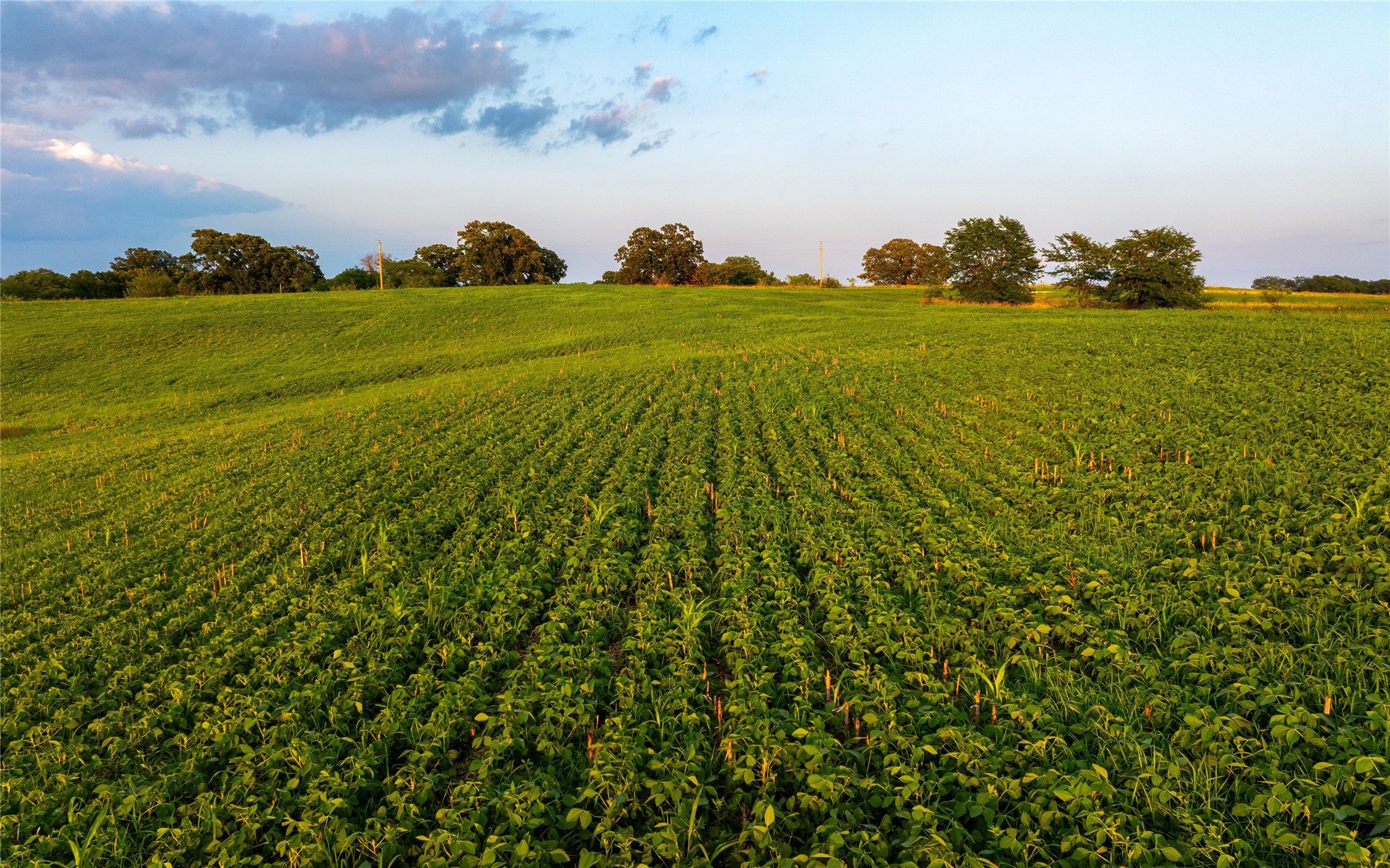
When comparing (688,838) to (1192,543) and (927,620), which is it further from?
(1192,543)

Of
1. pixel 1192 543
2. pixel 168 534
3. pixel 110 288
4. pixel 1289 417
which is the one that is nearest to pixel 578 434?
pixel 168 534

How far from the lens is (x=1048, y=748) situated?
482cm

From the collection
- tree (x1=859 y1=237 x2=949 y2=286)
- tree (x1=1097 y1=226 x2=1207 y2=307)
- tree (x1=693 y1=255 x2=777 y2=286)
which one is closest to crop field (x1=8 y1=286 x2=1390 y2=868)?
tree (x1=1097 y1=226 x2=1207 y2=307)

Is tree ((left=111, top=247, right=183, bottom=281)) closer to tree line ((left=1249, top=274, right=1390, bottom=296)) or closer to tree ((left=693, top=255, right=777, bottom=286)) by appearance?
tree ((left=693, top=255, right=777, bottom=286))

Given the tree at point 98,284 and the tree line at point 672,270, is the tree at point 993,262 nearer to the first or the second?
the tree line at point 672,270

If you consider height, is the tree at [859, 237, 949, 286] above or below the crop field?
above

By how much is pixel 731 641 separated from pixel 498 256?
88873mm

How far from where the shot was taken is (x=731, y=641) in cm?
659

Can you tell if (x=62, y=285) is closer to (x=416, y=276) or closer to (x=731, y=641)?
(x=416, y=276)

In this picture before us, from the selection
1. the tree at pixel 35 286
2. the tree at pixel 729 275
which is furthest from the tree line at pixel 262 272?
the tree at pixel 729 275

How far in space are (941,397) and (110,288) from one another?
108 metres

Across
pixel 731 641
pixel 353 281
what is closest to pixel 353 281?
pixel 353 281

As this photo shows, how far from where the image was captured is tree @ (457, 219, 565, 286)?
3420 inches

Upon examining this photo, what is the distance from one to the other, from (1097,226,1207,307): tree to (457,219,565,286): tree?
6760cm
